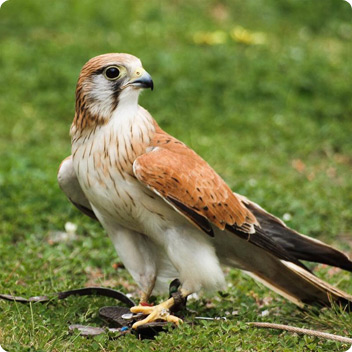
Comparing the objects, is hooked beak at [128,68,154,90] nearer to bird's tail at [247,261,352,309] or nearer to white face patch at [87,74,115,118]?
white face patch at [87,74,115,118]

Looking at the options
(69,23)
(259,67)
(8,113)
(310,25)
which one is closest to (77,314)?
(8,113)

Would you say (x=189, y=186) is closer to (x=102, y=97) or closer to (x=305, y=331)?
(x=102, y=97)

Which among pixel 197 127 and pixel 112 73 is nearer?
pixel 112 73

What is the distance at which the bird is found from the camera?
180 inches

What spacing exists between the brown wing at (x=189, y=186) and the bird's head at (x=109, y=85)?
336mm

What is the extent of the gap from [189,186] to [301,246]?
916mm

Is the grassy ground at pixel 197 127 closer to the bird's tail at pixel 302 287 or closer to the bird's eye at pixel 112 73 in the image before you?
the bird's tail at pixel 302 287

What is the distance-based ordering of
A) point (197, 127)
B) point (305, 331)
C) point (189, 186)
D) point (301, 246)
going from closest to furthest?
point (305, 331) → point (189, 186) → point (301, 246) → point (197, 127)

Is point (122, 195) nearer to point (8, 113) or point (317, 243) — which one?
A: point (317, 243)

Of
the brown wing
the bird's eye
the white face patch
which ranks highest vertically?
the bird's eye

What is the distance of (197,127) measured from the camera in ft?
30.7

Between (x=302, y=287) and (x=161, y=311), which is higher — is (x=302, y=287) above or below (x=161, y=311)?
above

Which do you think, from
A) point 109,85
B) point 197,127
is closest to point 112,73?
point 109,85

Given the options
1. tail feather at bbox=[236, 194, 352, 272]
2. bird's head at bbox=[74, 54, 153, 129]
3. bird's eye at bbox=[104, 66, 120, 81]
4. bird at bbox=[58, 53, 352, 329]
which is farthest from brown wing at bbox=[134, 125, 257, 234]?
bird's eye at bbox=[104, 66, 120, 81]
